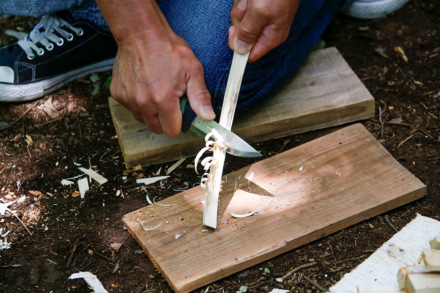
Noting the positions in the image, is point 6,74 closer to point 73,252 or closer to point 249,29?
point 73,252

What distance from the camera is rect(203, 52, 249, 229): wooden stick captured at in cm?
165

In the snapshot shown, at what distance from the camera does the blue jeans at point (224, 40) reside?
1956 mm

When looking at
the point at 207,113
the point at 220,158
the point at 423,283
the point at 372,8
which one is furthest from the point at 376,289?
the point at 372,8

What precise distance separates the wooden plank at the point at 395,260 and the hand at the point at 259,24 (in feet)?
2.62

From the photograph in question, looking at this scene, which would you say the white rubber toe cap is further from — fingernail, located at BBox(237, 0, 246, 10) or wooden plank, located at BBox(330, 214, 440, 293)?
wooden plank, located at BBox(330, 214, 440, 293)

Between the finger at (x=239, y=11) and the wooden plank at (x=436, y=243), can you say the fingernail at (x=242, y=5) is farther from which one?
the wooden plank at (x=436, y=243)

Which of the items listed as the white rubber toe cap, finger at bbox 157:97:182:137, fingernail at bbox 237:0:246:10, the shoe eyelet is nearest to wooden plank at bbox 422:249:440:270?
finger at bbox 157:97:182:137

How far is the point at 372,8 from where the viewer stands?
8.76ft

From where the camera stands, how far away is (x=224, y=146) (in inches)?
64.7

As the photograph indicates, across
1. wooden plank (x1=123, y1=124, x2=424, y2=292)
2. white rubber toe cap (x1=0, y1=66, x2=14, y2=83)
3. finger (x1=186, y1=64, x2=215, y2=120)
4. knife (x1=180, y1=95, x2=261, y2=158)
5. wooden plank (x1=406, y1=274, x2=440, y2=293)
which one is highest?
finger (x1=186, y1=64, x2=215, y2=120)

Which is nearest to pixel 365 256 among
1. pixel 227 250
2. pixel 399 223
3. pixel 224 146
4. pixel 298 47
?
pixel 399 223

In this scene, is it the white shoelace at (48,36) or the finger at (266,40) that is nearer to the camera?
the finger at (266,40)

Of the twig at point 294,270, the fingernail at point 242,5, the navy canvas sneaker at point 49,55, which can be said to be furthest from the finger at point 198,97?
the navy canvas sneaker at point 49,55

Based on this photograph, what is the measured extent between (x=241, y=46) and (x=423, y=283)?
3.10 ft
